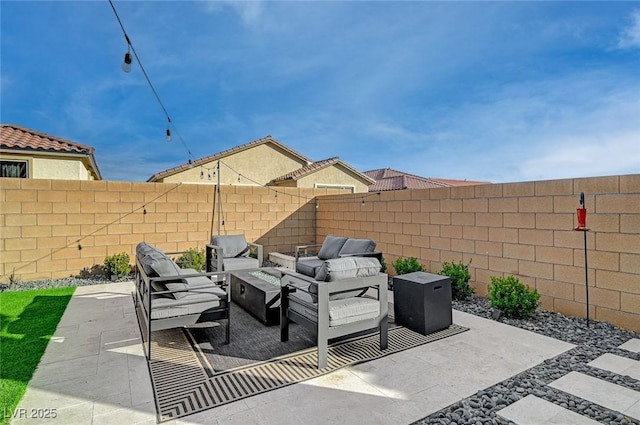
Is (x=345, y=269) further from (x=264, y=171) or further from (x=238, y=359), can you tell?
(x=264, y=171)

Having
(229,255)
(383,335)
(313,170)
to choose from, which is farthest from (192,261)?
(313,170)

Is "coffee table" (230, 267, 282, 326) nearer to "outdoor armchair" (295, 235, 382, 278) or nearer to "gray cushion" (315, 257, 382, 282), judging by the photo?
"outdoor armchair" (295, 235, 382, 278)

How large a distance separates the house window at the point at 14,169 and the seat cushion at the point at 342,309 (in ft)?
27.2

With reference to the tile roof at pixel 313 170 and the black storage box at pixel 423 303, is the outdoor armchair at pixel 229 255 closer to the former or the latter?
the black storage box at pixel 423 303

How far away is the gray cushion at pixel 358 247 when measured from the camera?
18.9 ft

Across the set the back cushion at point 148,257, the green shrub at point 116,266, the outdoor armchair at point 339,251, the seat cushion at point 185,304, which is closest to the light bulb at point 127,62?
the back cushion at point 148,257

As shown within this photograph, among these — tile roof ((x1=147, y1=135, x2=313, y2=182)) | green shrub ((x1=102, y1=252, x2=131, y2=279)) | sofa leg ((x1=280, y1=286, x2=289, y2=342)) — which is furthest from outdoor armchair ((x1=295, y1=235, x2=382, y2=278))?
tile roof ((x1=147, y1=135, x2=313, y2=182))

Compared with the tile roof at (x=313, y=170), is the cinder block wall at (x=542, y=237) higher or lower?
lower

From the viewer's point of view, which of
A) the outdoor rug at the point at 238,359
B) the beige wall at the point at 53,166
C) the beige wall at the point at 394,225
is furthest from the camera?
the beige wall at the point at 53,166

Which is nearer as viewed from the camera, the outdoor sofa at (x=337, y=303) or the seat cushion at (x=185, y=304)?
the outdoor sofa at (x=337, y=303)

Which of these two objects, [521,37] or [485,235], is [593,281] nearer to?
[485,235]

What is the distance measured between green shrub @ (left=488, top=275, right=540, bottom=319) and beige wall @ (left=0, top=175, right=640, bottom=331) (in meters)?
0.42

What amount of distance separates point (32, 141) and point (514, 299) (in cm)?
1107

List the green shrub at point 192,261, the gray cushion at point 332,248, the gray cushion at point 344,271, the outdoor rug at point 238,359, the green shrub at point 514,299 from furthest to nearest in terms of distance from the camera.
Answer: the green shrub at point 192,261
the gray cushion at point 332,248
the green shrub at point 514,299
the gray cushion at point 344,271
the outdoor rug at point 238,359
